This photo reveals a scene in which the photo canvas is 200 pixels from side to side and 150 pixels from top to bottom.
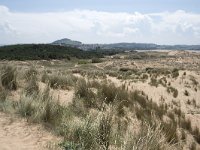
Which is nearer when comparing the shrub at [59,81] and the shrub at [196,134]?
the shrub at [196,134]

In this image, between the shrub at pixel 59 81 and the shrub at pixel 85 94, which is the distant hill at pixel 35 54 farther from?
the shrub at pixel 85 94

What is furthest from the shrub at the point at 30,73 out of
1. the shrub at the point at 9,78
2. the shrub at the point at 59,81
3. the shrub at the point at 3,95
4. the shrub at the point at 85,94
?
the shrub at the point at 3,95

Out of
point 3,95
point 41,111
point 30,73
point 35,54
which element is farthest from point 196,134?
point 35,54

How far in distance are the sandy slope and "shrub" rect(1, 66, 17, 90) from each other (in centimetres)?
323

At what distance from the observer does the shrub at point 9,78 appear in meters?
10.3

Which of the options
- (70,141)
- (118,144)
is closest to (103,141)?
(118,144)

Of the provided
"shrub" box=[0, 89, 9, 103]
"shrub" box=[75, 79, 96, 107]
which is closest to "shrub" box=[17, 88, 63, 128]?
"shrub" box=[0, 89, 9, 103]

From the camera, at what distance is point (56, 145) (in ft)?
18.3

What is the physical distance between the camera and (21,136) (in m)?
6.09

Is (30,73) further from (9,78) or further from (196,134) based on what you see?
(196,134)

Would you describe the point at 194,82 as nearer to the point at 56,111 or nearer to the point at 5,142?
the point at 56,111

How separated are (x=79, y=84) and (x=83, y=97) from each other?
78 cm

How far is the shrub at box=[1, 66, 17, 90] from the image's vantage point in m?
10.3

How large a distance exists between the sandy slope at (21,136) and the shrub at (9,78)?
3.23 meters
